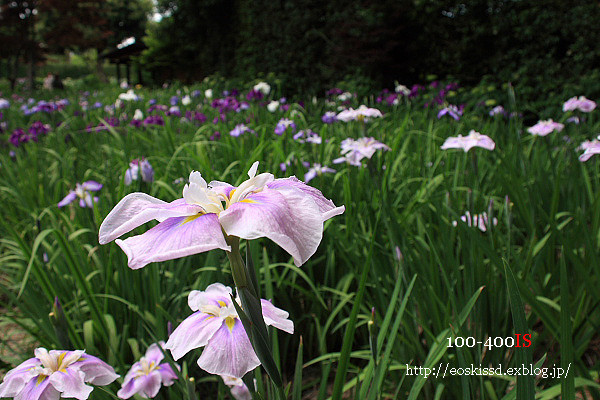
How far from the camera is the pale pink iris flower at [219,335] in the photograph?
56cm

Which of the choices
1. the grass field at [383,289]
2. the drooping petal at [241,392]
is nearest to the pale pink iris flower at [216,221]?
the grass field at [383,289]

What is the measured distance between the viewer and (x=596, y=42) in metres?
5.09

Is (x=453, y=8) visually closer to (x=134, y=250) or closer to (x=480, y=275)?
(x=480, y=275)

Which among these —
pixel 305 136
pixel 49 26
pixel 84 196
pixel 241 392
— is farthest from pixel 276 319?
pixel 49 26

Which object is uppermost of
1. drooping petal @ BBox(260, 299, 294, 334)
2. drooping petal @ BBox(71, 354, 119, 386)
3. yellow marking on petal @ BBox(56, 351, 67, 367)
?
drooping petal @ BBox(260, 299, 294, 334)

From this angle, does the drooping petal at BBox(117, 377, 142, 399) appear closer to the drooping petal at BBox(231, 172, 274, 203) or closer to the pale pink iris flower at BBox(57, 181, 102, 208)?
the drooping petal at BBox(231, 172, 274, 203)

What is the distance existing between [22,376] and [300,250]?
0.59m

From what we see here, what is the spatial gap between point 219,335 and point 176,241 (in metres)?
0.20

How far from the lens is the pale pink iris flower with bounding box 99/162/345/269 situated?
43cm

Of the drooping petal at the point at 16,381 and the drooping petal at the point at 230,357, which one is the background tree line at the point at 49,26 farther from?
the drooping petal at the point at 230,357

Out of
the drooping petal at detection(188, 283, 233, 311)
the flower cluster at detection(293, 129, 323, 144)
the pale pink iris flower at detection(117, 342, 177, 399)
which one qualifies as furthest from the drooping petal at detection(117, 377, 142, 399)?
the flower cluster at detection(293, 129, 323, 144)

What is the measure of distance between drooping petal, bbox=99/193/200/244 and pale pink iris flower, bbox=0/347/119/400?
0.33 metres

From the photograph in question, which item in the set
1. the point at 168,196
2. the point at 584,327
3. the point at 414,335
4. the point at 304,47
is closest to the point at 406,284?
the point at 414,335

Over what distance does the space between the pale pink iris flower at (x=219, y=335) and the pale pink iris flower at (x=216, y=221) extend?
0.17 meters
